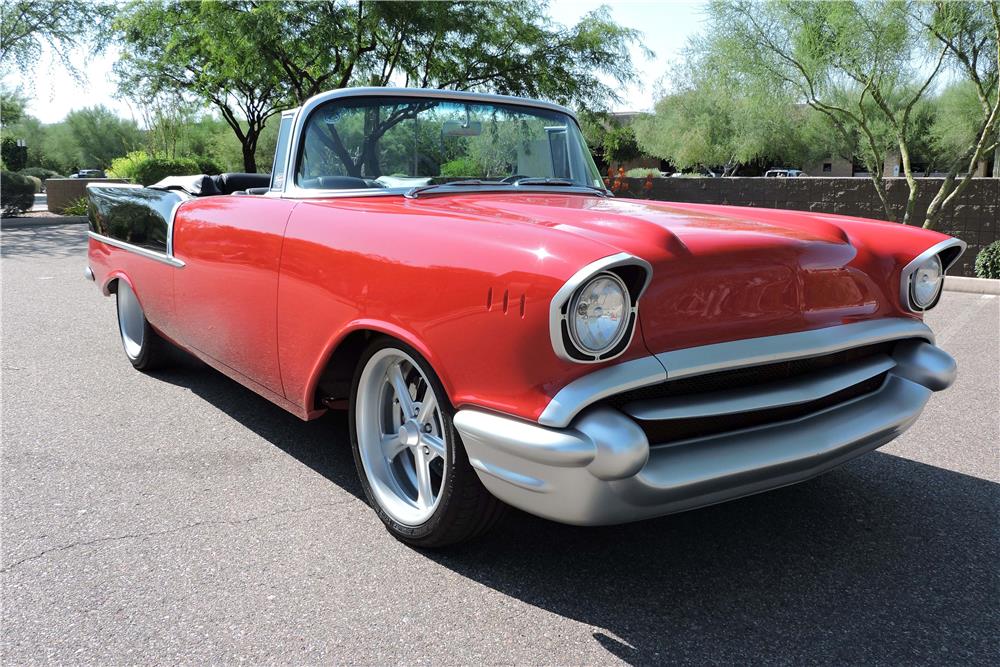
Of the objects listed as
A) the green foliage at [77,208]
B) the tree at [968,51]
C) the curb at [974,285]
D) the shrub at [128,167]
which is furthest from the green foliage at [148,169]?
the curb at [974,285]

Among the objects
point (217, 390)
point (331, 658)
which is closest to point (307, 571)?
point (331, 658)

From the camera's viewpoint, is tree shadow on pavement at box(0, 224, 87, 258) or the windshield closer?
the windshield

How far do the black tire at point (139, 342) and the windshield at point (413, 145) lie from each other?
1.87 meters

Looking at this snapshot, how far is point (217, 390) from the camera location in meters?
4.50

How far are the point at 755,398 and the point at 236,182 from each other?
335cm

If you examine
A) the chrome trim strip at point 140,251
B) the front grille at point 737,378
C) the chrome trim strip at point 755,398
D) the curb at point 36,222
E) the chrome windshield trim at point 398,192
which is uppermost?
the chrome windshield trim at point 398,192

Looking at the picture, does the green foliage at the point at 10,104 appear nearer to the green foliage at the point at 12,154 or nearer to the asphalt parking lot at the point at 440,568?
the green foliage at the point at 12,154

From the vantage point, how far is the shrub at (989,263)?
945 centimetres

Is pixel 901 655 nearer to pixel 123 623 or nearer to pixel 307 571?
pixel 307 571

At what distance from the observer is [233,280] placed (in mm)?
3346

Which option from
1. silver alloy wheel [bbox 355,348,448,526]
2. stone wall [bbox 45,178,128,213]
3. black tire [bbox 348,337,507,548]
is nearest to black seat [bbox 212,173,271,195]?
silver alloy wheel [bbox 355,348,448,526]

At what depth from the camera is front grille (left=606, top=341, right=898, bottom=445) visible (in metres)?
2.14

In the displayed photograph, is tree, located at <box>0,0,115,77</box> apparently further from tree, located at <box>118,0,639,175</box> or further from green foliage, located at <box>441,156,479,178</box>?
green foliage, located at <box>441,156,479,178</box>

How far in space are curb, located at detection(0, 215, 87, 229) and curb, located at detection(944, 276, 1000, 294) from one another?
16938 mm
